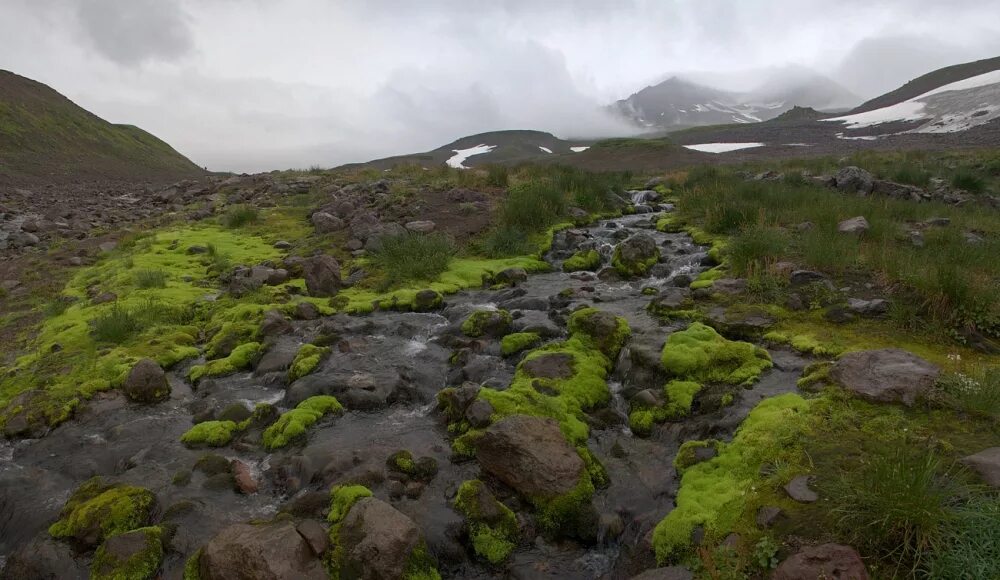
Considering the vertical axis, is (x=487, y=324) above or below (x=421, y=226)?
below

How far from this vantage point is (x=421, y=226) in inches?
561

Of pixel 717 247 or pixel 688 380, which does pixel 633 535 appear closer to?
pixel 688 380

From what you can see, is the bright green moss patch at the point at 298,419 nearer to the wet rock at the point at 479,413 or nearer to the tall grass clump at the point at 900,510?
the wet rock at the point at 479,413

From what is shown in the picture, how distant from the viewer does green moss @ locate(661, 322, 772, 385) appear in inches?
255

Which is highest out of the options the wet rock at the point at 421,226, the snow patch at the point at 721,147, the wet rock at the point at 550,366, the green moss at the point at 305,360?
the wet rock at the point at 421,226

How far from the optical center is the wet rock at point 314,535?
4.23 meters

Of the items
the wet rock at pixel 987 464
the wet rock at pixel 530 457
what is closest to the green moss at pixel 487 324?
the wet rock at pixel 530 457

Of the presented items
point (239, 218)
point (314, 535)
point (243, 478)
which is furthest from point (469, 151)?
point (314, 535)

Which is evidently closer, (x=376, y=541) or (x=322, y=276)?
(x=376, y=541)

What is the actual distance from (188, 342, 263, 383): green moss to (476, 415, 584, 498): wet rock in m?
4.61

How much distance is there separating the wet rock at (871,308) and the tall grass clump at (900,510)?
15.3 ft

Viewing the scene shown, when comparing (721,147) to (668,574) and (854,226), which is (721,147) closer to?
(854,226)

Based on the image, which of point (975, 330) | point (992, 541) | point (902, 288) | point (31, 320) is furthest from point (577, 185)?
point (992, 541)

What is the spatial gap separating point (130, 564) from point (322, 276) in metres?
7.31
